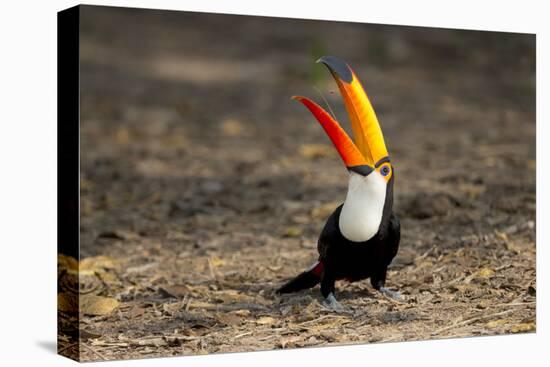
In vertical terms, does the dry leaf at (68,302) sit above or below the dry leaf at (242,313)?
above

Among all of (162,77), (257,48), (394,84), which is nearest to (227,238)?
(394,84)

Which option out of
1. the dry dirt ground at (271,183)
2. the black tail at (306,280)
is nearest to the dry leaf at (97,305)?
the dry dirt ground at (271,183)

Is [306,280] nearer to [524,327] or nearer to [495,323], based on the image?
[495,323]

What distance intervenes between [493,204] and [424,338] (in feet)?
7.03

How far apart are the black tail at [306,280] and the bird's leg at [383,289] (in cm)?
32

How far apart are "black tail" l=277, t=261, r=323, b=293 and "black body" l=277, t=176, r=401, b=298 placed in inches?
4.1

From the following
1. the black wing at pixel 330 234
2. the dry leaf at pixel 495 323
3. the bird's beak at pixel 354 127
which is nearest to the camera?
the bird's beak at pixel 354 127

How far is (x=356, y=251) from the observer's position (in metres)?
5.40

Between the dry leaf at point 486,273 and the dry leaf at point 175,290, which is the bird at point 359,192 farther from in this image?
the dry leaf at point 175,290

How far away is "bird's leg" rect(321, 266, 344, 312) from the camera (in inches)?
220

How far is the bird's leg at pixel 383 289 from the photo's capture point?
18.8 feet

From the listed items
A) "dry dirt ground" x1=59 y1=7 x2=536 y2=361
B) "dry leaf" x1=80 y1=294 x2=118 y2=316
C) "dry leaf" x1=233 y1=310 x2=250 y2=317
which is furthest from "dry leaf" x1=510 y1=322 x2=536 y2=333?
"dry leaf" x1=80 y1=294 x2=118 y2=316

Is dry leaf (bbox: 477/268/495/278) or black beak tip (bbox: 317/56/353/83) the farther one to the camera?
dry leaf (bbox: 477/268/495/278)

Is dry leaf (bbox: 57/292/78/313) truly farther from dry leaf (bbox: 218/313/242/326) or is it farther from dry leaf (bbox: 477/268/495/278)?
dry leaf (bbox: 477/268/495/278)
